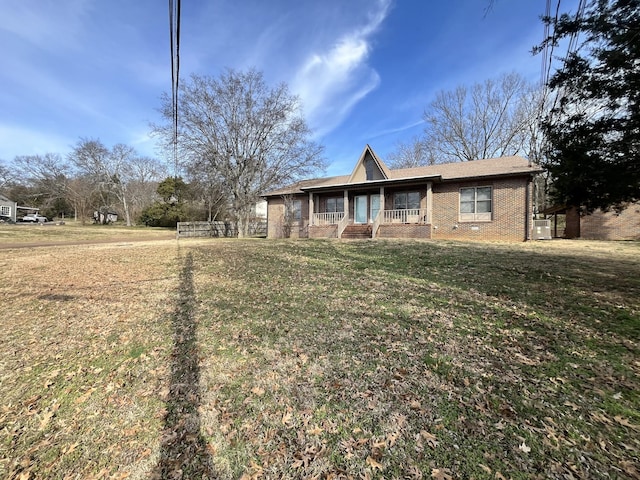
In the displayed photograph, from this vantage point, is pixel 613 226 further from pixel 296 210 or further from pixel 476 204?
pixel 296 210

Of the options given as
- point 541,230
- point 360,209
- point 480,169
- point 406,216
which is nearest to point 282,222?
point 360,209

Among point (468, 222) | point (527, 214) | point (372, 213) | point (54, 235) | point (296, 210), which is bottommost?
point (54, 235)

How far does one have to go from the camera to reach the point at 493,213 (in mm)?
14695

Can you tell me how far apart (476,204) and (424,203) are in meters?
2.54

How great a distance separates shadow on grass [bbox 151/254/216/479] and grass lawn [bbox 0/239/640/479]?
0.01m

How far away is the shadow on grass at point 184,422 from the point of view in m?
2.09

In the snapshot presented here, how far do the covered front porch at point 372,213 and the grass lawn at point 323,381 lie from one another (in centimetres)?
990

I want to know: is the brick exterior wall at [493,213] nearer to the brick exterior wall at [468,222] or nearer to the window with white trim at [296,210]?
the brick exterior wall at [468,222]

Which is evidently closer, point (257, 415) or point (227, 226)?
point (257, 415)

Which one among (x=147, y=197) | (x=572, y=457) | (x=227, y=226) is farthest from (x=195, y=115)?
(x=147, y=197)

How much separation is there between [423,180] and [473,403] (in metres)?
14.2

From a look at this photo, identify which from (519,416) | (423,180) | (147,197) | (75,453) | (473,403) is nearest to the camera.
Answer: (75,453)

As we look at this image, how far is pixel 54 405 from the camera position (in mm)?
2742

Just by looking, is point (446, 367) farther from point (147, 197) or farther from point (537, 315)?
point (147, 197)
